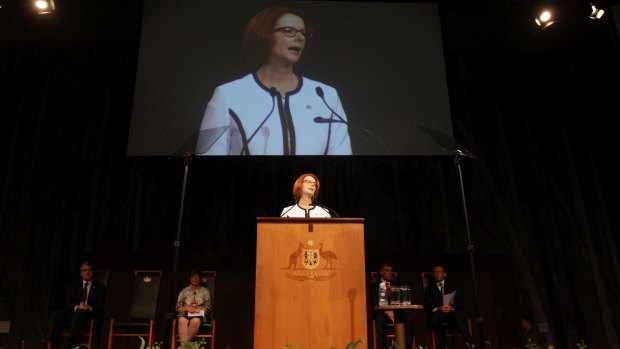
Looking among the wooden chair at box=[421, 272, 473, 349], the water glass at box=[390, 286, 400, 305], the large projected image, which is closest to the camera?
the water glass at box=[390, 286, 400, 305]

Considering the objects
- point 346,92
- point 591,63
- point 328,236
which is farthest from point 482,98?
point 328,236

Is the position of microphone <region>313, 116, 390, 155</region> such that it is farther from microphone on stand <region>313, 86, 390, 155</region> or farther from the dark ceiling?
the dark ceiling

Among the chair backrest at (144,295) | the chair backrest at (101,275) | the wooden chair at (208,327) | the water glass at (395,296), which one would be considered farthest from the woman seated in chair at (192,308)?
the water glass at (395,296)

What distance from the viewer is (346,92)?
5.63m

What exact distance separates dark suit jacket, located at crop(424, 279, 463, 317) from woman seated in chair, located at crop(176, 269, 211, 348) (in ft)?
6.99

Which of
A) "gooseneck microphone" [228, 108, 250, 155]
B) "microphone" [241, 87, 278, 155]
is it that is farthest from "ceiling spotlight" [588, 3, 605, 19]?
"gooseneck microphone" [228, 108, 250, 155]

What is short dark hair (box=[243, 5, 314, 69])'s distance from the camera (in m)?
5.68

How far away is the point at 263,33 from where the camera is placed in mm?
5793

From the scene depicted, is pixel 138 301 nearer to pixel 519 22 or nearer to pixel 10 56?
pixel 10 56

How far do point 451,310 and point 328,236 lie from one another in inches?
104

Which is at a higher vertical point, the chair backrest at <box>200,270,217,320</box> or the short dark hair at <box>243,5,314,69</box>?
the short dark hair at <box>243,5,314,69</box>

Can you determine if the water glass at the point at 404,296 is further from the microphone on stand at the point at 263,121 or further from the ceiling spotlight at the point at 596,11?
the ceiling spotlight at the point at 596,11

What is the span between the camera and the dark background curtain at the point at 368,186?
231 inches

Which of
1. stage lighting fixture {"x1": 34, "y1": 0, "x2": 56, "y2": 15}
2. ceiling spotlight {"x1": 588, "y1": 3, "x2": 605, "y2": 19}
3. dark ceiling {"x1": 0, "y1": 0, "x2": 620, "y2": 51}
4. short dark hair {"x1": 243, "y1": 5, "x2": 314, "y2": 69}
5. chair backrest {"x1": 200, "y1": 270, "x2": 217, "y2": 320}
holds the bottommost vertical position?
chair backrest {"x1": 200, "y1": 270, "x2": 217, "y2": 320}
